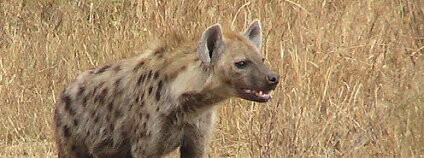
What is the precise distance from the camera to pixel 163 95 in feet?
18.0

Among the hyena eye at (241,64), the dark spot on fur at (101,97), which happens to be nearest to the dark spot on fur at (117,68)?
the dark spot on fur at (101,97)

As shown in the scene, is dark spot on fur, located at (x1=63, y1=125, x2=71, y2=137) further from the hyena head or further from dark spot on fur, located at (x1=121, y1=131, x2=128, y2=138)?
the hyena head

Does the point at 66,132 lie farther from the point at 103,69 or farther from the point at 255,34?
the point at 255,34

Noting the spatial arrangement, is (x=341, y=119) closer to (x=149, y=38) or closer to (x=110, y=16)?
(x=149, y=38)

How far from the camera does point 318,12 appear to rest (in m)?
7.70

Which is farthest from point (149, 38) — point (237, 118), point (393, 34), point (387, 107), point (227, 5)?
point (387, 107)

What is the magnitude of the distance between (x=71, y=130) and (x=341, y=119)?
4.75 feet

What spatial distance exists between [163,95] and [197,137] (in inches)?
9.6

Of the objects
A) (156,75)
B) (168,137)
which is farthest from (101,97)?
(168,137)

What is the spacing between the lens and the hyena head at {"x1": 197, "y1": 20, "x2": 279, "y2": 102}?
5316 millimetres

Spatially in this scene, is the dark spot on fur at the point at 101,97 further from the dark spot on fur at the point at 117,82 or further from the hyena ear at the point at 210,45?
the hyena ear at the point at 210,45

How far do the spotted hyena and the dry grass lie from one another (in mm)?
708

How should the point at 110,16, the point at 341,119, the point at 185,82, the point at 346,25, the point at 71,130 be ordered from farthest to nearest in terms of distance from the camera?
the point at 110,16 → the point at 346,25 → the point at 341,119 → the point at 71,130 → the point at 185,82

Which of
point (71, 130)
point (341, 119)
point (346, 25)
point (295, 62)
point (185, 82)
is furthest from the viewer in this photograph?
point (346, 25)
